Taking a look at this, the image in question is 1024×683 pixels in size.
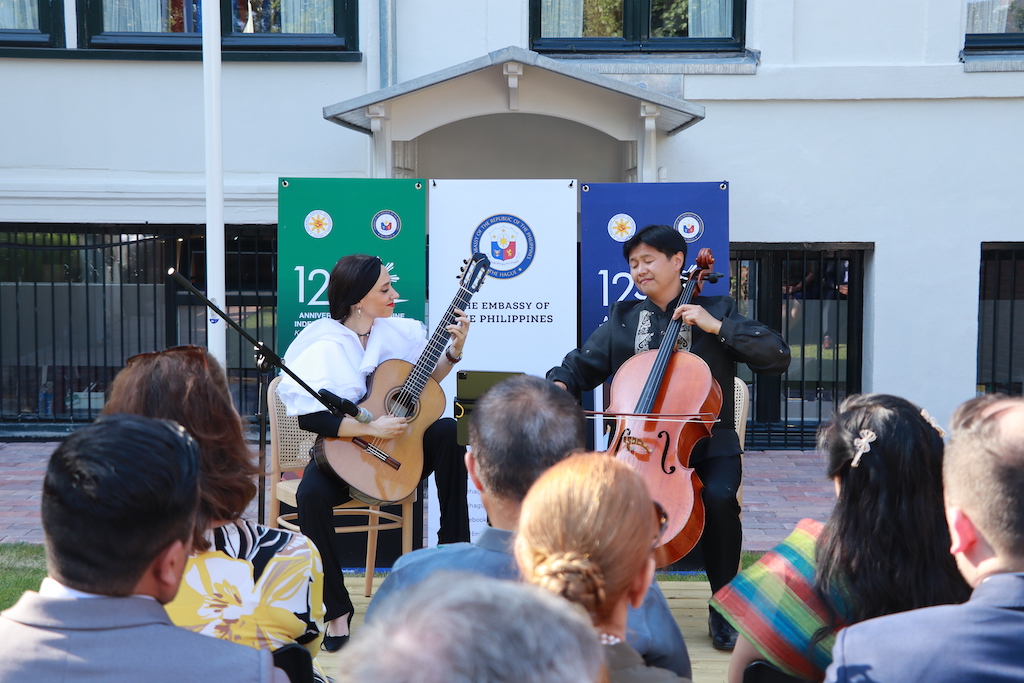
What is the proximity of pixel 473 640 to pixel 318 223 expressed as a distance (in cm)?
395

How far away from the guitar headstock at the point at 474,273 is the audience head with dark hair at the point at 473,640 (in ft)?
9.64

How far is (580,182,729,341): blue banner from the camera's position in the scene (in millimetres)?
4430

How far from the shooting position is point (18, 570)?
12.6 feet

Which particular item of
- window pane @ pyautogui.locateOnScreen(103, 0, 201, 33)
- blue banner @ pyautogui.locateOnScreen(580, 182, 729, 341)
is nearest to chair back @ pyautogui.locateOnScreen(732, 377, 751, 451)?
blue banner @ pyautogui.locateOnScreen(580, 182, 729, 341)

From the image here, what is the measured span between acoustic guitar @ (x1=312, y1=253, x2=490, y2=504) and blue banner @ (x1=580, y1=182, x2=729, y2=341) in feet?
3.63

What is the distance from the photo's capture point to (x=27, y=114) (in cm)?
641

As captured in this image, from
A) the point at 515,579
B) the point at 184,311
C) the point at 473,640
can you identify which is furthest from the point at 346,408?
the point at 184,311

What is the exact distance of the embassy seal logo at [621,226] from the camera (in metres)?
4.48

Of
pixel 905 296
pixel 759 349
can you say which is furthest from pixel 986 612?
pixel 905 296

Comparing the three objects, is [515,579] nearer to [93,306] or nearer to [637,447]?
[637,447]

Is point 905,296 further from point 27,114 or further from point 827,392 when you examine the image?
point 27,114

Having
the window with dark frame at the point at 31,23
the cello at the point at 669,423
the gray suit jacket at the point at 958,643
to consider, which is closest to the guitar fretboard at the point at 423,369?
the cello at the point at 669,423

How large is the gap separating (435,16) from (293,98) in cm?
117

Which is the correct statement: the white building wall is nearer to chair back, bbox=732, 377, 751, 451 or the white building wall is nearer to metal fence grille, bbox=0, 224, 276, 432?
metal fence grille, bbox=0, 224, 276, 432
